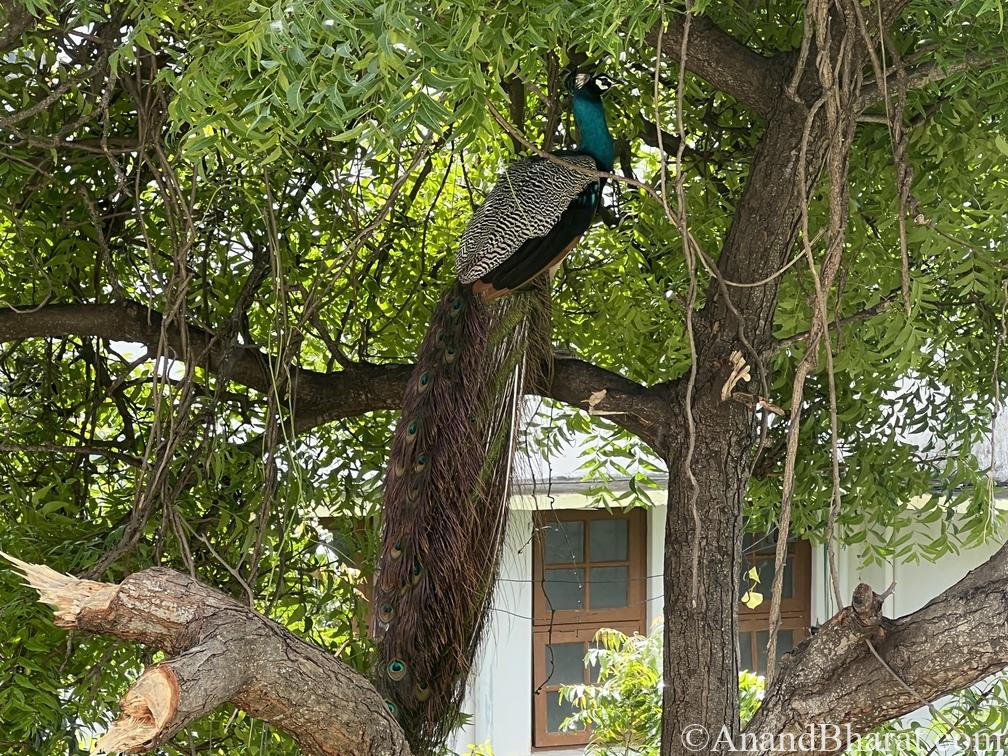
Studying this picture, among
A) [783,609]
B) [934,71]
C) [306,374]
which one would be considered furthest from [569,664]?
[934,71]

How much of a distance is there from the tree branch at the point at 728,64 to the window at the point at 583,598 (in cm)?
261

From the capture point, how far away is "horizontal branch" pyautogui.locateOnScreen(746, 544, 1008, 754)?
1284mm

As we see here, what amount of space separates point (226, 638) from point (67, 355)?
1.40 metres

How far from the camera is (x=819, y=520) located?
2.09m

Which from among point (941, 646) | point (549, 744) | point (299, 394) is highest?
point (299, 394)

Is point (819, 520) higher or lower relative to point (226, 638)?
higher

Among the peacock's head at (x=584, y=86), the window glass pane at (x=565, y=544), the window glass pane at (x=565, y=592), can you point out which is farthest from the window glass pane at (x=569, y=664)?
the peacock's head at (x=584, y=86)

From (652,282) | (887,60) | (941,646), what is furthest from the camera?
(652,282)

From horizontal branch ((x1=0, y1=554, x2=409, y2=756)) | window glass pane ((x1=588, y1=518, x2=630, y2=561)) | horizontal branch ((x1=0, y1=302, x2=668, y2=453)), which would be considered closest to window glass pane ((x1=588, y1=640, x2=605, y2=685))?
window glass pane ((x1=588, y1=518, x2=630, y2=561))

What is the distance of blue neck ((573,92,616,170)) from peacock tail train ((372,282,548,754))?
0.97 ft

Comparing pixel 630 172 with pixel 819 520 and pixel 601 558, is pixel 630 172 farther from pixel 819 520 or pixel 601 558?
pixel 601 558

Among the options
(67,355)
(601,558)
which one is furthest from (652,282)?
(601,558)

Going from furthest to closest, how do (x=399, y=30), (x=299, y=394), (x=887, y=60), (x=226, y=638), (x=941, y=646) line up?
(x=299, y=394)
(x=887, y=60)
(x=941, y=646)
(x=226, y=638)
(x=399, y=30)

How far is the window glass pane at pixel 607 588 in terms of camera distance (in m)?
4.25
